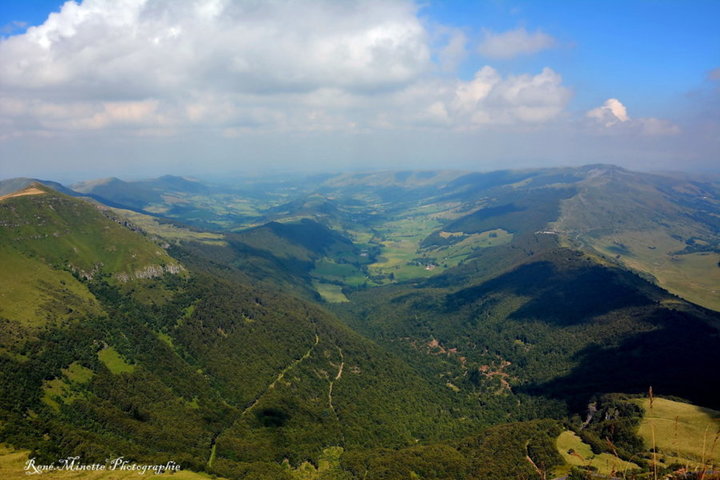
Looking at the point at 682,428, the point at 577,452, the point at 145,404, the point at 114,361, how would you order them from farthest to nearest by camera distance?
the point at 114,361
the point at 145,404
the point at 577,452
the point at 682,428

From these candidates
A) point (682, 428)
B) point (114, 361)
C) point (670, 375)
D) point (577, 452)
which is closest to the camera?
point (682, 428)

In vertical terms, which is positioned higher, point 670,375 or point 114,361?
point 114,361

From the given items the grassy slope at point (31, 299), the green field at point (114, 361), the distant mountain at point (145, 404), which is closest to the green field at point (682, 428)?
the distant mountain at point (145, 404)

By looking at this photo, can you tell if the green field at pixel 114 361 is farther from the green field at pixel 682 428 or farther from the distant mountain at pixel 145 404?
the green field at pixel 682 428

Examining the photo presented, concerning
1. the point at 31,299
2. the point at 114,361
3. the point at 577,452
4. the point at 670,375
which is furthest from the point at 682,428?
the point at 31,299

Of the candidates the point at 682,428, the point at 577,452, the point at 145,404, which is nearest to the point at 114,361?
the point at 145,404

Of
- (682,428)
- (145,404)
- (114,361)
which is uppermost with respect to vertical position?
(114,361)

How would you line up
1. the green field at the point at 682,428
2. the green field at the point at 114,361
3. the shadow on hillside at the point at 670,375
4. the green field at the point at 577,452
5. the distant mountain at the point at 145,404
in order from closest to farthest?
the green field at the point at 682,428, the green field at the point at 577,452, the distant mountain at the point at 145,404, the shadow on hillside at the point at 670,375, the green field at the point at 114,361

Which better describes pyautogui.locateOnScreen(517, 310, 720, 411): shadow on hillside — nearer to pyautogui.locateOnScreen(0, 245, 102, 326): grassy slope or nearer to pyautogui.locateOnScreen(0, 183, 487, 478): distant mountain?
pyautogui.locateOnScreen(0, 183, 487, 478): distant mountain

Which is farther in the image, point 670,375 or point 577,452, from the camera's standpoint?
point 670,375

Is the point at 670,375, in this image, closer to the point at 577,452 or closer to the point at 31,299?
the point at 577,452

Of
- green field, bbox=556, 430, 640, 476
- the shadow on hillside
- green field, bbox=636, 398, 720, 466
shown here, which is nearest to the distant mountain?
green field, bbox=556, 430, 640, 476
